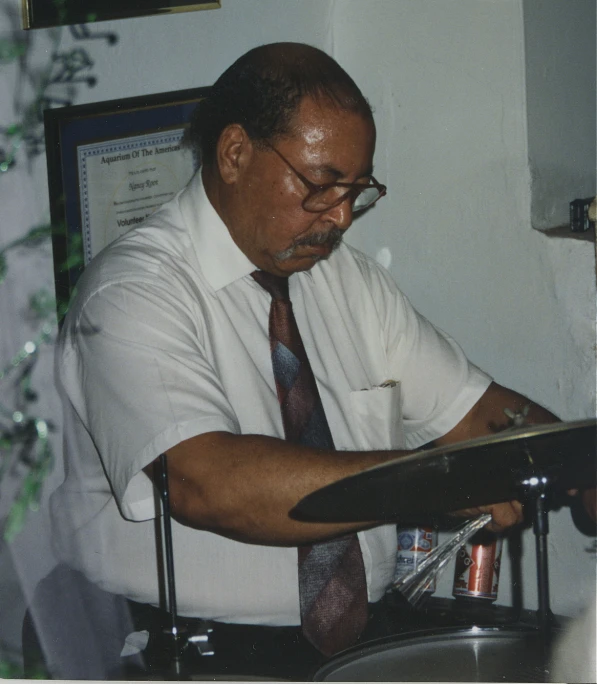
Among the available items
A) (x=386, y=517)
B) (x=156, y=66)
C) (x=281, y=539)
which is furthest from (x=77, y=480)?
(x=156, y=66)

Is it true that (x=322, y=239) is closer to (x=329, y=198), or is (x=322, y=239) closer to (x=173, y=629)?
(x=329, y=198)

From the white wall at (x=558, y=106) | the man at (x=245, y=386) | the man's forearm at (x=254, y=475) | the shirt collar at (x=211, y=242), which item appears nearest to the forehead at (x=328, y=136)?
the man at (x=245, y=386)

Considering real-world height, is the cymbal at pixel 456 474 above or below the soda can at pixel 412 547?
above

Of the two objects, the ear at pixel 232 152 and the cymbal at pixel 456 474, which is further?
the ear at pixel 232 152

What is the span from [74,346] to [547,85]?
28.0 inches

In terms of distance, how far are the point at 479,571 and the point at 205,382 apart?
0.48 m

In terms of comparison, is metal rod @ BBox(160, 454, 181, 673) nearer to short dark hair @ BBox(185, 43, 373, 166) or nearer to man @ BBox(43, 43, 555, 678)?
man @ BBox(43, 43, 555, 678)

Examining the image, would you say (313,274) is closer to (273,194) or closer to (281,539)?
(273,194)

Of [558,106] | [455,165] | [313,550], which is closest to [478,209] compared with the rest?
[455,165]

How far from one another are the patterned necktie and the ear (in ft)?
0.46

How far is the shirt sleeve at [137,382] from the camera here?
1.02m

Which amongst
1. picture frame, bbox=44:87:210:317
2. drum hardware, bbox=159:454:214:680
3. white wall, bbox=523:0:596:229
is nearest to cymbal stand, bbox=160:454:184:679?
drum hardware, bbox=159:454:214:680

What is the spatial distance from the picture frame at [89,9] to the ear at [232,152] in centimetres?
17

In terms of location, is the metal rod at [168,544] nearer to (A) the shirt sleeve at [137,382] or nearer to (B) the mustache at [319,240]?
(A) the shirt sleeve at [137,382]
